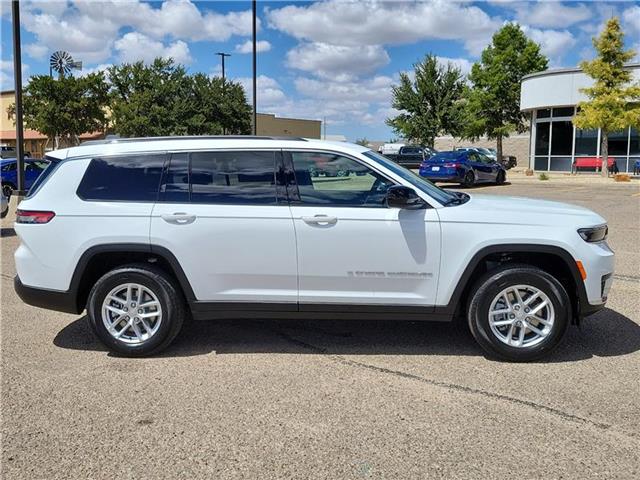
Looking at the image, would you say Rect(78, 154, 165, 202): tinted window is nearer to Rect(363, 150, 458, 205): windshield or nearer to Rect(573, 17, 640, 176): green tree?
Rect(363, 150, 458, 205): windshield

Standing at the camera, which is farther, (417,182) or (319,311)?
(417,182)

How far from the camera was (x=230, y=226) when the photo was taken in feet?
15.5

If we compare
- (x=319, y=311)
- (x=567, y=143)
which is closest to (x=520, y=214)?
(x=319, y=311)

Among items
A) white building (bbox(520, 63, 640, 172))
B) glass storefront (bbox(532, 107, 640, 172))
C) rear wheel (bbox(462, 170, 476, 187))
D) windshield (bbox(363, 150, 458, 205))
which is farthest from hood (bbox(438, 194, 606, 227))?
white building (bbox(520, 63, 640, 172))

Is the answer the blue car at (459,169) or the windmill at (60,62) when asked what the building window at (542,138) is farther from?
the windmill at (60,62)

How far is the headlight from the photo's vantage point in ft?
15.4

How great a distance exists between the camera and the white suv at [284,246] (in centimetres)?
466

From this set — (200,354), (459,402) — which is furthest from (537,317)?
(200,354)

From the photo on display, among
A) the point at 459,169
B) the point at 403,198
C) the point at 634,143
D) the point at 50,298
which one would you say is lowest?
the point at 50,298

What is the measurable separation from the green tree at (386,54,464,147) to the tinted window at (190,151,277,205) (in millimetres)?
37909

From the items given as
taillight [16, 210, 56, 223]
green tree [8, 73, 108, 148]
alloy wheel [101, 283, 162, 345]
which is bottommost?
alloy wheel [101, 283, 162, 345]

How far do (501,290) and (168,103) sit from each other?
48.1 meters

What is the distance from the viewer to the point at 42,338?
5.42m

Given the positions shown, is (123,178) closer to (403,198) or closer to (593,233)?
(403,198)
